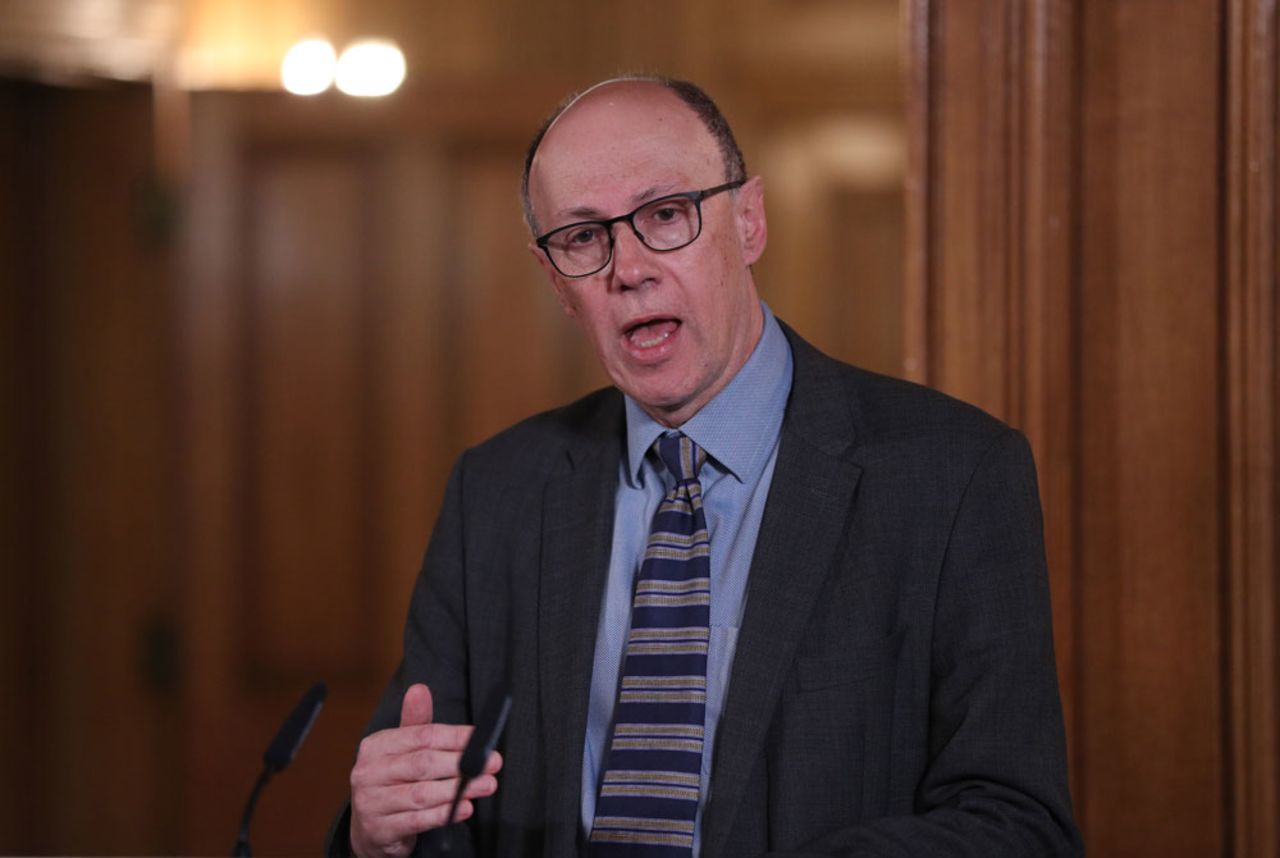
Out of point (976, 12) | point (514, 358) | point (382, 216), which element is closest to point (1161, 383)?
point (976, 12)

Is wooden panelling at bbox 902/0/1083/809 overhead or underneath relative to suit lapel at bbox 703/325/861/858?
overhead

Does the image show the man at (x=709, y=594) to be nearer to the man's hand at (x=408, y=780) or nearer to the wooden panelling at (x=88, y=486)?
the man's hand at (x=408, y=780)

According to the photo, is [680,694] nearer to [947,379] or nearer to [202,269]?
[947,379]

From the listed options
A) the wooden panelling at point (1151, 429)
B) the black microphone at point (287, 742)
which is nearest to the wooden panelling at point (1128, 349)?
the wooden panelling at point (1151, 429)

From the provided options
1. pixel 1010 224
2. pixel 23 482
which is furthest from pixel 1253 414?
pixel 23 482

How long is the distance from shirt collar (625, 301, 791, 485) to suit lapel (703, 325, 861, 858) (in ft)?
0.09

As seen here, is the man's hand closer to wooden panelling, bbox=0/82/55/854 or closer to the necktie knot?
the necktie knot

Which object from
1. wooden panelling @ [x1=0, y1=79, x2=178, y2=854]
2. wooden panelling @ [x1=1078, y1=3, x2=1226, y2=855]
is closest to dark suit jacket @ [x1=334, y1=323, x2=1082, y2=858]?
wooden panelling @ [x1=1078, y1=3, x2=1226, y2=855]

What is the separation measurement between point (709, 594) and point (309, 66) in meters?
2.81

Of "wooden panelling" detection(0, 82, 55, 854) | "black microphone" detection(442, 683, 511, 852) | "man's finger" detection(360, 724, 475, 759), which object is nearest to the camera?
"black microphone" detection(442, 683, 511, 852)

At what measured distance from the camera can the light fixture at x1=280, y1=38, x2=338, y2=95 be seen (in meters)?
3.68

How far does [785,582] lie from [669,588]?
0.13m

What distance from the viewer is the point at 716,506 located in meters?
1.40

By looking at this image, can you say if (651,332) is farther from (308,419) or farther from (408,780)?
(308,419)
